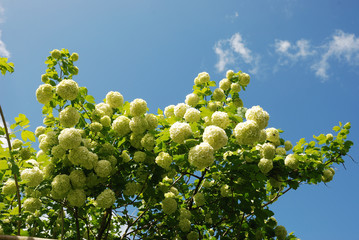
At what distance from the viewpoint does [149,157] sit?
14.7 ft

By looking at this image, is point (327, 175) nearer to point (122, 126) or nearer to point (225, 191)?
point (225, 191)

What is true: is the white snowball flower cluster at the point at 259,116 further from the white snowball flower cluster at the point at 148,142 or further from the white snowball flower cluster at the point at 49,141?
the white snowball flower cluster at the point at 49,141

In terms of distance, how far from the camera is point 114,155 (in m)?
4.59

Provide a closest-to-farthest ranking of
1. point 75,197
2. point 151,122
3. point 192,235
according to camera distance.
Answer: point 75,197
point 151,122
point 192,235

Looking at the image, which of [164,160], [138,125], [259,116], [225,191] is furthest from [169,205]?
[259,116]

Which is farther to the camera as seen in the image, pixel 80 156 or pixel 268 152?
pixel 268 152

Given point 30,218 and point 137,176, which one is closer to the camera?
point 30,218

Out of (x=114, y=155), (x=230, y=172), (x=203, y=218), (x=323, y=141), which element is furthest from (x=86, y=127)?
(x=323, y=141)

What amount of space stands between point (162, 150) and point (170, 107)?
3.82 ft

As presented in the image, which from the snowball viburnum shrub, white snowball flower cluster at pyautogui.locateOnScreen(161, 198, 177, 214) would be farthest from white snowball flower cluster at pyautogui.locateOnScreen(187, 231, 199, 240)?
white snowball flower cluster at pyautogui.locateOnScreen(161, 198, 177, 214)

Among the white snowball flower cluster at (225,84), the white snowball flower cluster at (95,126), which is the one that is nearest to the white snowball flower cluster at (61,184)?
the white snowball flower cluster at (95,126)

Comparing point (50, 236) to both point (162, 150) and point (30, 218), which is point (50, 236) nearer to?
point (30, 218)

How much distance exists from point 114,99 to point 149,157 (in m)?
1.24

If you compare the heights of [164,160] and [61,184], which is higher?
[164,160]
